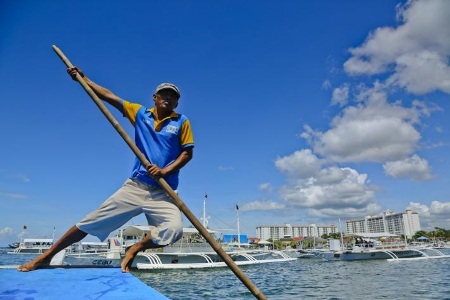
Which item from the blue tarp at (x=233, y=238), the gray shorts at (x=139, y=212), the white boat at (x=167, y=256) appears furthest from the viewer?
the blue tarp at (x=233, y=238)

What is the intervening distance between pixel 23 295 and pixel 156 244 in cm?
109

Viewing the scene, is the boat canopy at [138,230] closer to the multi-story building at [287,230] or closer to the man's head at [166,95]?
the man's head at [166,95]

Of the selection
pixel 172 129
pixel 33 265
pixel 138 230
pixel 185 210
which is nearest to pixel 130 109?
pixel 172 129

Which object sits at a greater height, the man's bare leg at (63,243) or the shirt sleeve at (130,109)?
the shirt sleeve at (130,109)

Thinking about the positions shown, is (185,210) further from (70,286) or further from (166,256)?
(166,256)

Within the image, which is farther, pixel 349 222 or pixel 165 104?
pixel 349 222

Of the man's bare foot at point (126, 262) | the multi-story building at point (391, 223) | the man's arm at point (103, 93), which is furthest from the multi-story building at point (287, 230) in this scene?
the man's arm at point (103, 93)

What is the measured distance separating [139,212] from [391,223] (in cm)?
18934

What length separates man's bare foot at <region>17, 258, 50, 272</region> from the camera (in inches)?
128

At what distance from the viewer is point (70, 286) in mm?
2762

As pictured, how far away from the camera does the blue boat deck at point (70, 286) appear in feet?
8.05

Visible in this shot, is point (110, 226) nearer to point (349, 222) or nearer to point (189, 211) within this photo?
point (189, 211)

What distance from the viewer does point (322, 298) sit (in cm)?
1130

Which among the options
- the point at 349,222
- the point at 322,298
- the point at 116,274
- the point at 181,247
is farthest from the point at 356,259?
the point at 349,222
